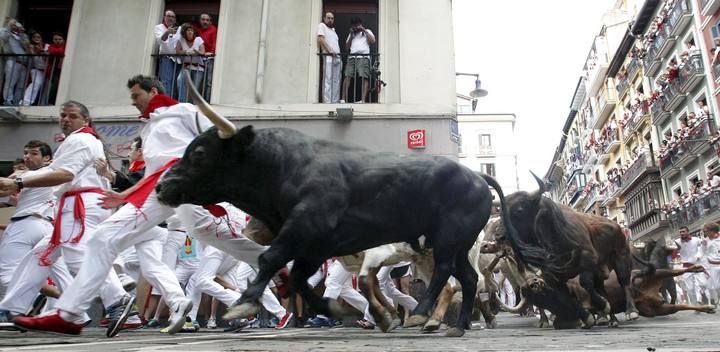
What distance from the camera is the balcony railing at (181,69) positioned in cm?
1286

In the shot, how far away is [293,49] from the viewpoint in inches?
520

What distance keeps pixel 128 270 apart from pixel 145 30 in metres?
7.67

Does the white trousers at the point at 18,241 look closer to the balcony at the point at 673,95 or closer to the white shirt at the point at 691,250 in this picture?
the white shirt at the point at 691,250

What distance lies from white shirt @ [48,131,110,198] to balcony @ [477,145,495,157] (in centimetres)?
6119

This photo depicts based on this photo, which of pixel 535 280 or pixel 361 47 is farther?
pixel 361 47

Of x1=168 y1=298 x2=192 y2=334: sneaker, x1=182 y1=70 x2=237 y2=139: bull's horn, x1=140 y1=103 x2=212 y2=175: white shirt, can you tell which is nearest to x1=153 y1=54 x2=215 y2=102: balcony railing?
x1=140 y1=103 x2=212 y2=175: white shirt

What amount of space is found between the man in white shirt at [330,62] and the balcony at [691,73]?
85.4 feet

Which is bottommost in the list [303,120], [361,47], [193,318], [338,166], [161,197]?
[193,318]

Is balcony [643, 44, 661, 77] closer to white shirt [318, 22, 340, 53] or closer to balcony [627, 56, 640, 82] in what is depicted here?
balcony [627, 56, 640, 82]

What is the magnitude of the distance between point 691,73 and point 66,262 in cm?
3415

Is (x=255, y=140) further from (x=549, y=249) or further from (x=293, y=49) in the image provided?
(x=293, y=49)

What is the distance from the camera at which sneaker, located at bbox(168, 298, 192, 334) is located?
4.58 meters

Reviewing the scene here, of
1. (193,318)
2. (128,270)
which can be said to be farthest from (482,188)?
(128,270)

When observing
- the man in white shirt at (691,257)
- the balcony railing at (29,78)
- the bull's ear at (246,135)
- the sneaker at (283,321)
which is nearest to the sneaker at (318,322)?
the sneaker at (283,321)
